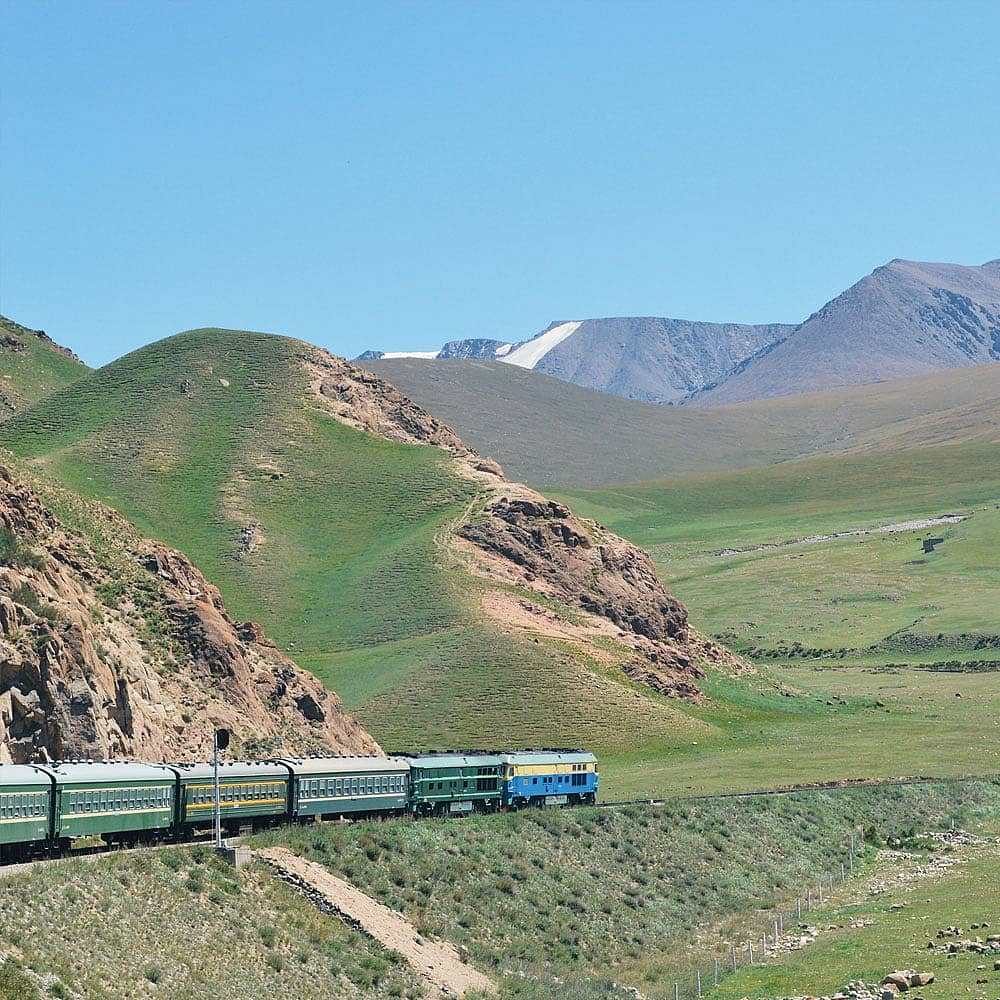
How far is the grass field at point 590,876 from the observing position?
48.9m

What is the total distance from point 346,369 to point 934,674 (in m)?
69.1

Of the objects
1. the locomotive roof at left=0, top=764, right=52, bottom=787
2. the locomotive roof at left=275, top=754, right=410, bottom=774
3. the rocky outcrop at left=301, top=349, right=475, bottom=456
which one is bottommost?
the locomotive roof at left=275, top=754, right=410, bottom=774

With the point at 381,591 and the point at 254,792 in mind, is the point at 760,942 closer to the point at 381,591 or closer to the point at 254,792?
the point at 254,792

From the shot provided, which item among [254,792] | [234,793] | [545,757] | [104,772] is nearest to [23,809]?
[104,772]

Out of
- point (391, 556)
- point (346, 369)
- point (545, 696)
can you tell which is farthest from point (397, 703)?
point (346, 369)

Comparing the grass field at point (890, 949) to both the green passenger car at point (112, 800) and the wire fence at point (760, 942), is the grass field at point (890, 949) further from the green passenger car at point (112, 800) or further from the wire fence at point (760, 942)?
the green passenger car at point (112, 800)

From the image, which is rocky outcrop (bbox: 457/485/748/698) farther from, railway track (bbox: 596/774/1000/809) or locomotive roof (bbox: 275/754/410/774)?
locomotive roof (bbox: 275/754/410/774)

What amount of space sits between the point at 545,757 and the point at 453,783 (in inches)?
285

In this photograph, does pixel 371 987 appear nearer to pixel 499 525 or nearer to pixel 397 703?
pixel 397 703

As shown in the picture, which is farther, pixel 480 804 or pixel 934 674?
pixel 934 674

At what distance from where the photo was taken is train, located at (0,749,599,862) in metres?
42.3

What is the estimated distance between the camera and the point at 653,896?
2298 inches

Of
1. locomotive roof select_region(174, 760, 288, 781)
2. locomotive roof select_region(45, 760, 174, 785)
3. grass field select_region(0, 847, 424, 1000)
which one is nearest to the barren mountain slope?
locomotive roof select_region(174, 760, 288, 781)

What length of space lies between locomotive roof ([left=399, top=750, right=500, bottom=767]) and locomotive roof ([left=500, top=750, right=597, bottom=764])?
70cm
